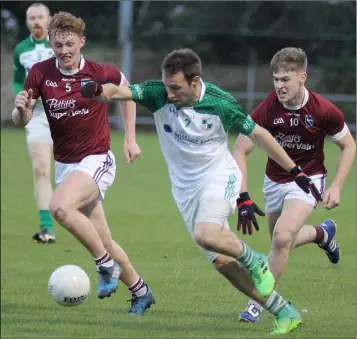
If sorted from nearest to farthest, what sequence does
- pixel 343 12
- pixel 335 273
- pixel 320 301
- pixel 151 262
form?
pixel 320 301 → pixel 335 273 → pixel 151 262 → pixel 343 12

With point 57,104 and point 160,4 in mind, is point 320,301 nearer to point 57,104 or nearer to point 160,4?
point 57,104

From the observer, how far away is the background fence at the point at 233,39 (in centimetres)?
3036

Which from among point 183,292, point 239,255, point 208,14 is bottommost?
point 208,14

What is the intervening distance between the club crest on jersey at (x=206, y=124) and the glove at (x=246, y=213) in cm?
57

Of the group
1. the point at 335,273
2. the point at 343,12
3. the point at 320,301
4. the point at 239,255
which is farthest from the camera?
the point at 343,12

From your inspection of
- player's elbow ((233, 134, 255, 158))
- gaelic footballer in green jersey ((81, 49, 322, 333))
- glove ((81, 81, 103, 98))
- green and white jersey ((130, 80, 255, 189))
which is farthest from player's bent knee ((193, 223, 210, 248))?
glove ((81, 81, 103, 98))

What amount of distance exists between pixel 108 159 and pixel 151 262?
275cm

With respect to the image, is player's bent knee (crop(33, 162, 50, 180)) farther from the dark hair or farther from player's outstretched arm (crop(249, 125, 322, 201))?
player's outstretched arm (crop(249, 125, 322, 201))

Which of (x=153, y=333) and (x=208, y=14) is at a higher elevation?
(x=153, y=333)

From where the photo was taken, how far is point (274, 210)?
8078 millimetres

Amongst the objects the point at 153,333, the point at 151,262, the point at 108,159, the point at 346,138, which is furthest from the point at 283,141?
the point at 151,262

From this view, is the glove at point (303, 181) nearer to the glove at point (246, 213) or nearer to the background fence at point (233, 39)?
the glove at point (246, 213)

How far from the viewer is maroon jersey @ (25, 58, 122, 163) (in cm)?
807

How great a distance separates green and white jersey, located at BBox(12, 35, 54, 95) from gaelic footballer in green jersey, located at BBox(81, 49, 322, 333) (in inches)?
207
